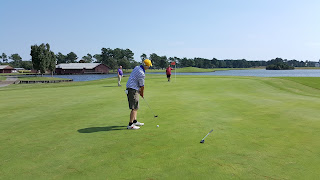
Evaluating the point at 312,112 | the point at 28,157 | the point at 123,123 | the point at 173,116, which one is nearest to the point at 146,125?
the point at 123,123

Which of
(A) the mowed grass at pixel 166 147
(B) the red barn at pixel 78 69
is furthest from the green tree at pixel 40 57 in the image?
(A) the mowed grass at pixel 166 147

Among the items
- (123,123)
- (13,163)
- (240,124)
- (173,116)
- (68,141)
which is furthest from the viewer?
(173,116)

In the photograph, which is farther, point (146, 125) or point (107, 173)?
point (146, 125)

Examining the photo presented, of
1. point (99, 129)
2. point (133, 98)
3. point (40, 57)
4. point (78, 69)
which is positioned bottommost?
point (99, 129)

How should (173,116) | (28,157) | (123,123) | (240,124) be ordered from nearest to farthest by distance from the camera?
(28,157), (240,124), (123,123), (173,116)

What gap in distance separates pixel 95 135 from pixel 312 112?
945 centimetres

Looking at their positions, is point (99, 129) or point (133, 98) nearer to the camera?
point (99, 129)

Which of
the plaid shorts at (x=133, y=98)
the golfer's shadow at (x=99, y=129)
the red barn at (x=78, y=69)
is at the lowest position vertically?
the golfer's shadow at (x=99, y=129)

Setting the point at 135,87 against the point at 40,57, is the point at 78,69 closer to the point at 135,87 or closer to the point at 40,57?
the point at 40,57

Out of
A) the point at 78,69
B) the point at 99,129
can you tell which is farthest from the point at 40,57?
the point at 99,129

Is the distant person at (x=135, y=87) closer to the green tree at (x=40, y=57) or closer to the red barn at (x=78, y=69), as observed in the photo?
the green tree at (x=40, y=57)

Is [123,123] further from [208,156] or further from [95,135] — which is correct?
[208,156]

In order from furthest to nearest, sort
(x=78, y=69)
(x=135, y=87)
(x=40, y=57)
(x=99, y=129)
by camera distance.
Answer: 1. (x=78, y=69)
2. (x=40, y=57)
3. (x=135, y=87)
4. (x=99, y=129)

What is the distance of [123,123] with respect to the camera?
8883 mm
